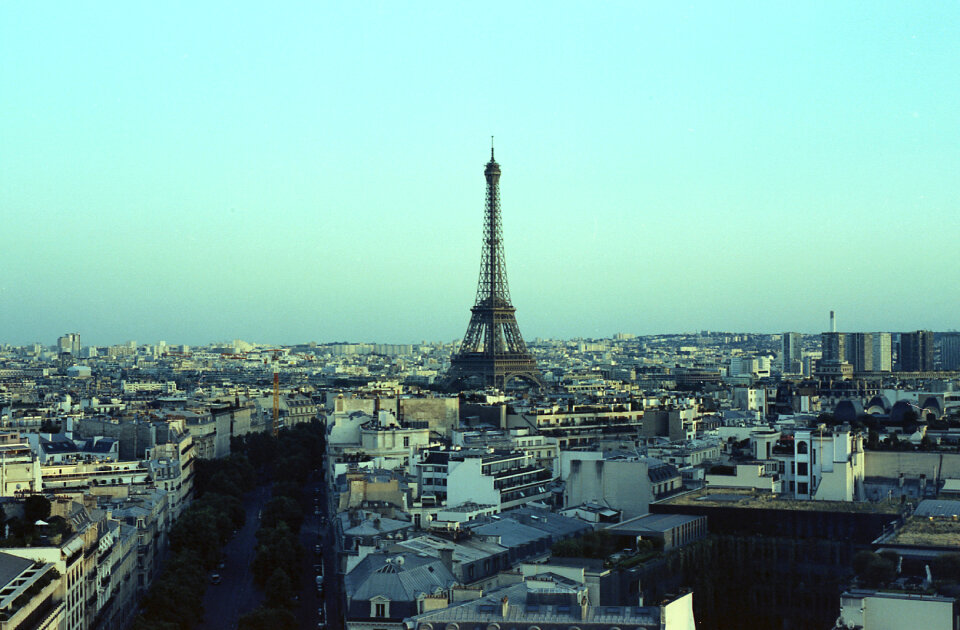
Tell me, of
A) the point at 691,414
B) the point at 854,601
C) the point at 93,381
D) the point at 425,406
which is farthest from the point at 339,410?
the point at 93,381

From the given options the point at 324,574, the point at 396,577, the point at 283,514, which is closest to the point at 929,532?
the point at 396,577

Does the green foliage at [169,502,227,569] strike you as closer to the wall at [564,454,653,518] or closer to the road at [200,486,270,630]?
the road at [200,486,270,630]

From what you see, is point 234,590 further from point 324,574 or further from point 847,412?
point 847,412

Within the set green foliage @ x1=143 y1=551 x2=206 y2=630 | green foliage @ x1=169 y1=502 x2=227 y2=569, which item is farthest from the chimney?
green foliage @ x1=169 y1=502 x2=227 y2=569

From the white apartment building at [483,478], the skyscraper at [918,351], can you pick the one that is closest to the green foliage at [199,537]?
the white apartment building at [483,478]

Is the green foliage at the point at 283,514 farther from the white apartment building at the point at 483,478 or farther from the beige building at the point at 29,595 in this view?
the beige building at the point at 29,595
